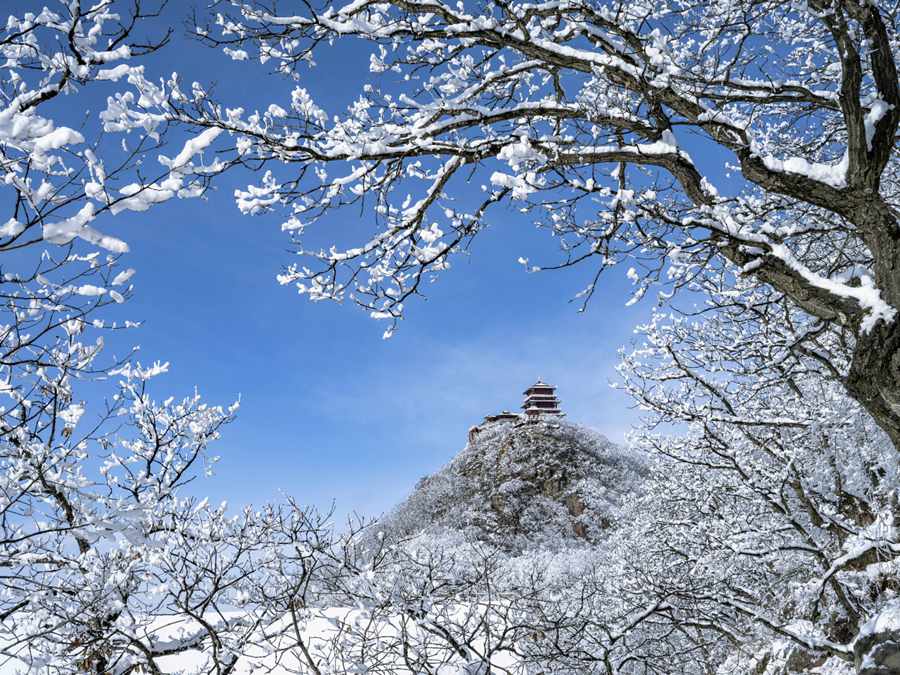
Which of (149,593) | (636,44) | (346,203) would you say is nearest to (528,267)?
(346,203)

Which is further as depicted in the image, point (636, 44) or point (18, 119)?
point (636, 44)

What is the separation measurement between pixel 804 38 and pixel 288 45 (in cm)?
442

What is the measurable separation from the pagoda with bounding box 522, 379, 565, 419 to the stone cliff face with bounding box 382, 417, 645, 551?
33.1 feet

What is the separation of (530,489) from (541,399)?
1891 cm

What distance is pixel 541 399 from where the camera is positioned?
52531 mm

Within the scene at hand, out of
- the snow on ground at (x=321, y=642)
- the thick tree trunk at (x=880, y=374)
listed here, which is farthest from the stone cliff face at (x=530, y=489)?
the thick tree trunk at (x=880, y=374)

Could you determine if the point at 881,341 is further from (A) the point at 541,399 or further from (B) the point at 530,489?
(A) the point at 541,399

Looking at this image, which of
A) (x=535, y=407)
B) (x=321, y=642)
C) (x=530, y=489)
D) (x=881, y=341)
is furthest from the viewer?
(x=535, y=407)

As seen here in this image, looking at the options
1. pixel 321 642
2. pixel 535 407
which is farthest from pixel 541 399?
pixel 321 642

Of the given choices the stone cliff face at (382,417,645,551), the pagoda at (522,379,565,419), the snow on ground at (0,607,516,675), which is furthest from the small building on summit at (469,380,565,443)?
the snow on ground at (0,607,516,675)

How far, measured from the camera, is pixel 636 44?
4.38m

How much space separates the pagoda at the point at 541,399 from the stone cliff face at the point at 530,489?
10097mm

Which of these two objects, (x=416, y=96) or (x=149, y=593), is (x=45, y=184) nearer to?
(x=416, y=96)

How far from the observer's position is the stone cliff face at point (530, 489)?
31562 millimetres
